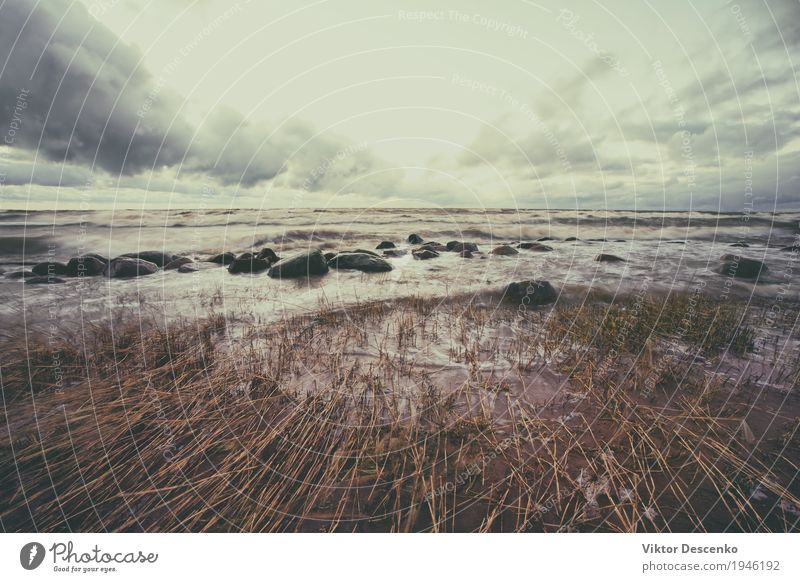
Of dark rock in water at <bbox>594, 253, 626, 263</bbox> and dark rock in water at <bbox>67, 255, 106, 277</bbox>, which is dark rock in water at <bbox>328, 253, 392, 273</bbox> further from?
dark rock in water at <bbox>594, 253, 626, 263</bbox>

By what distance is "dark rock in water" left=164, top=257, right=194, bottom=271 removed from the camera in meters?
12.9

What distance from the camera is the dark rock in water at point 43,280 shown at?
10.3 metres

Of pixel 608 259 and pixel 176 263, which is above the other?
pixel 608 259

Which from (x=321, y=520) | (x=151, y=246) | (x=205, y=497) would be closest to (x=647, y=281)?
(x=321, y=520)

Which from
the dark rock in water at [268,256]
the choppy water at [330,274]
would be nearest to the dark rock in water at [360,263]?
the choppy water at [330,274]

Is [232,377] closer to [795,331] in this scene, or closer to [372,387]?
[372,387]

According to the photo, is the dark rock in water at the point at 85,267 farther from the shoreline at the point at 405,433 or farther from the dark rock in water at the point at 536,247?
the dark rock in water at the point at 536,247

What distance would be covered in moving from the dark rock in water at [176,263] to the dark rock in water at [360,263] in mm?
6217

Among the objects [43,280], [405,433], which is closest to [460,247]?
[405,433]

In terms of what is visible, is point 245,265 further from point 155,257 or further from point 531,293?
point 531,293

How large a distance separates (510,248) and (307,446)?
16.0 metres
